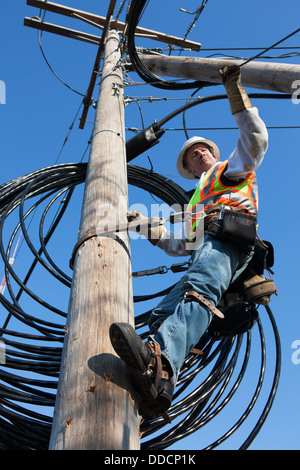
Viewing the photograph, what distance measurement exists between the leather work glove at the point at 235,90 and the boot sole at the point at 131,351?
1.60 m

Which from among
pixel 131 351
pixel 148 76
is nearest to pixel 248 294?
pixel 131 351

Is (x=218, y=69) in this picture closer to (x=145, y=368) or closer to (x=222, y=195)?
(x=222, y=195)

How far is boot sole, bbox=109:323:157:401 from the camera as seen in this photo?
187cm

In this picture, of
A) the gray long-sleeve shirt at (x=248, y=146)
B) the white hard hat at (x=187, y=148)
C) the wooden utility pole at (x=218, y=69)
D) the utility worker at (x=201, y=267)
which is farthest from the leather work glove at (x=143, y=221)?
the wooden utility pole at (x=218, y=69)

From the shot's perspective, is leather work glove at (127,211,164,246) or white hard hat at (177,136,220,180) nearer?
leather work glove at (127,211,164,246)

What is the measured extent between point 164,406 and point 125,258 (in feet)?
2.64

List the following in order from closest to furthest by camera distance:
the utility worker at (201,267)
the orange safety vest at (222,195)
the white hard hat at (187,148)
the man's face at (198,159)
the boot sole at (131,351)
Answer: the boot sole at (131,351), the utility worker at (201,267), the orange safety vest at (222,195), the man's face at (198,159), the white hard hat at (187,148)

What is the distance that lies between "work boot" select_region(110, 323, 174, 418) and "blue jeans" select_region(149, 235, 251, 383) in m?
0.09

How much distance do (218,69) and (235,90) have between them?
1934 millimetres

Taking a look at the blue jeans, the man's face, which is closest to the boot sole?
the blue jeans

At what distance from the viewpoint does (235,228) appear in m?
2.81

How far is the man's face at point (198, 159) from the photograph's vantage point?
3910 mm

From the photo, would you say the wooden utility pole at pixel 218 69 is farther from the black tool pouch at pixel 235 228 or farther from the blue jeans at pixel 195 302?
the blue jeans at pixel 195 302

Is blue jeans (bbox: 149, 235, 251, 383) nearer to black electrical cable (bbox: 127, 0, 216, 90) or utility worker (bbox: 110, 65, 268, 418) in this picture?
utility worker (bbox: 110, 65, 268, 418)
